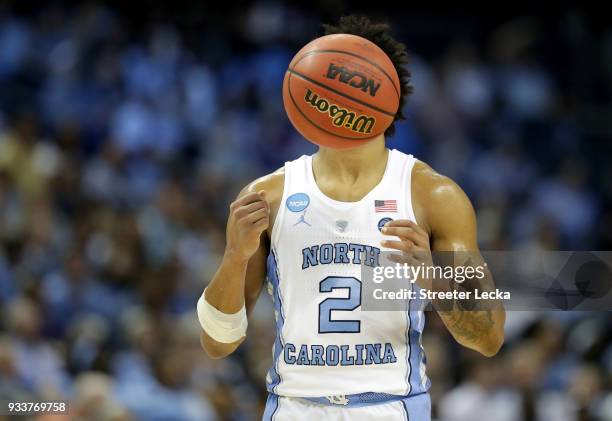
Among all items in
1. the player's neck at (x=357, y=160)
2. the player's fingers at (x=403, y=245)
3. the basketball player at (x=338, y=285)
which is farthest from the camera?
the player's neck at (x=357, y=160)

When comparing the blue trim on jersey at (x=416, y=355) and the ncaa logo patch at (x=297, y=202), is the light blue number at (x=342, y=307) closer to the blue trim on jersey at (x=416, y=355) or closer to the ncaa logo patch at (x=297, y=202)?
the blue trim on jersey at (x=416, y=355)

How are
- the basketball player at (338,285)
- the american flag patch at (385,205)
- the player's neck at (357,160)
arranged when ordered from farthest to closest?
the player's neck at (357,160)
the american flag patch at (385,205)
the basketball player at (338,285)

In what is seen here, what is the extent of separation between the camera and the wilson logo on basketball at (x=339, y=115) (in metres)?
4.30

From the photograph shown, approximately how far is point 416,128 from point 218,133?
2.38 m

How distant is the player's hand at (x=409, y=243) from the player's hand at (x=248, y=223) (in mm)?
565

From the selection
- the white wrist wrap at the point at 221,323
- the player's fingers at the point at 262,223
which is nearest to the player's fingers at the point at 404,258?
the player's fingers at the point at 262,223

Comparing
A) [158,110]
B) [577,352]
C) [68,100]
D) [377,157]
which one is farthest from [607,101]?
[377,157]

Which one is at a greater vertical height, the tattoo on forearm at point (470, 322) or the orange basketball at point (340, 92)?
the orange basketball at point (340, 92)

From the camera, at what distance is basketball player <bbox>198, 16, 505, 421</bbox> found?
4402 mm

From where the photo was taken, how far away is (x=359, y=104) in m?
4.30

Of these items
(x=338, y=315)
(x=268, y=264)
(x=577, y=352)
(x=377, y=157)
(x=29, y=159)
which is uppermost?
(x=29, y=159)

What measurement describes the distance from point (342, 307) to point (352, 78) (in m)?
0.96

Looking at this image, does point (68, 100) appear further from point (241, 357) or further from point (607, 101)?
point (607, 101)

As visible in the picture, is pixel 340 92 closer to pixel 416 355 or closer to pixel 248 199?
pixel 248 199
